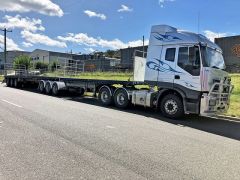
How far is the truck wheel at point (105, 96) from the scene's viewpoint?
626 inches

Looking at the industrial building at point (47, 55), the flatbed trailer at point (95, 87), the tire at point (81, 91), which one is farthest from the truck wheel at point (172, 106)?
the industrial building at point (47, 55)

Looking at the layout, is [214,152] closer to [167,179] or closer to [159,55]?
[167,179]

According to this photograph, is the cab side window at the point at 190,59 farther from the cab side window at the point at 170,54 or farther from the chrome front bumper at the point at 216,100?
the chrome front bumper at the point at 216,100

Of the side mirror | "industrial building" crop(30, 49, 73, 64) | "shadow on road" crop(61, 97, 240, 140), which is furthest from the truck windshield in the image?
"industrial building" crop(30, 49, 73, 64)

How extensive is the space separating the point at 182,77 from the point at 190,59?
736mm

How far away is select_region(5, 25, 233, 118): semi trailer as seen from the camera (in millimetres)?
11867

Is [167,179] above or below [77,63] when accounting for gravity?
below

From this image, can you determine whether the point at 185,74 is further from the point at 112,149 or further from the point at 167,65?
the point at 112,149

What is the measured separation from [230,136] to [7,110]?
25.7ft

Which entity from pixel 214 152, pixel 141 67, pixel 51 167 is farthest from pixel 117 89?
pixel 51 167

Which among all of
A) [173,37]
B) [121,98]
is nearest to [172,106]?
[173,37]

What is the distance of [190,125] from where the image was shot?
11.3 metres

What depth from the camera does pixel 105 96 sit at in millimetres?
16328

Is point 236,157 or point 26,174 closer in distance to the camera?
point 26,174
